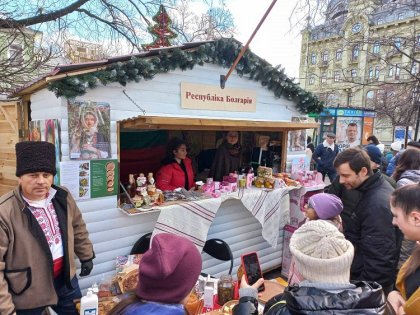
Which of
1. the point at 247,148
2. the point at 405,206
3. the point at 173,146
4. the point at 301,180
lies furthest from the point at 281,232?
the point at 405,206

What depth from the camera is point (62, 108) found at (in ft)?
9.34

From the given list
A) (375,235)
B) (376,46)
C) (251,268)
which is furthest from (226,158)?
(376,46)

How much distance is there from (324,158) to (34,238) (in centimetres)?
695

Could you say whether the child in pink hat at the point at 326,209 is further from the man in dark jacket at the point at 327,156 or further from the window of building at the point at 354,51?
the window of building at the point at 354,51

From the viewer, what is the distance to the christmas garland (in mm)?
2859

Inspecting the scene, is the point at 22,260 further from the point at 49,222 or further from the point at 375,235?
the point at 375,235

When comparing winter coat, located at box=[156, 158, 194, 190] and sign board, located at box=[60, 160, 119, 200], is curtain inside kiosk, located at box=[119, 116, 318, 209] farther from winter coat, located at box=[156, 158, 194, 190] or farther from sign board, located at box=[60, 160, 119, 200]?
sign board, located at box=[60, 160, 119, 200]

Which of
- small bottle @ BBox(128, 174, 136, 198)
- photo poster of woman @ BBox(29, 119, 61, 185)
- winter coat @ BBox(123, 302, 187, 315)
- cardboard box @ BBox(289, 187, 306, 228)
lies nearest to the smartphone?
winter coat @ BBox(123, 302, 187, 315)

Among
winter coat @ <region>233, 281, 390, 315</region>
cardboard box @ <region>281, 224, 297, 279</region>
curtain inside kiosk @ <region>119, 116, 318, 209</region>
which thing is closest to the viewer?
winter coat @ <region>233, 281, 390, 315</region>

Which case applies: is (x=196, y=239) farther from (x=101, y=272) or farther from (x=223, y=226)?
(x=101, y=272)

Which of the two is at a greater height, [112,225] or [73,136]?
[73,136]

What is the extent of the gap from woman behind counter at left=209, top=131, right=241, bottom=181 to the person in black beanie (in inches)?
102

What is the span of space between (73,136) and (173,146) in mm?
1558

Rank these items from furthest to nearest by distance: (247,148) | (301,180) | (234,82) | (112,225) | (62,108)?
(247,148) < (301,180) < (234,82) < (112,225) < (62,108)
